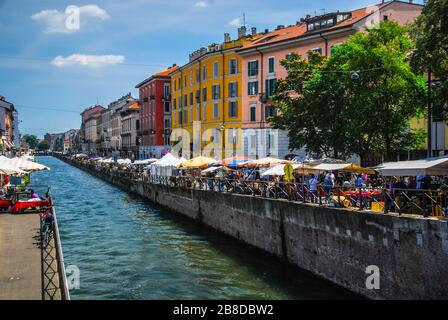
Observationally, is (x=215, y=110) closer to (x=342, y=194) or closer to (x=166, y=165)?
(x=166, y=165)

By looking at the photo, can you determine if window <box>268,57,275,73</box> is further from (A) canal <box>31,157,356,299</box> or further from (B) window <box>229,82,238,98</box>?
(A) canal <box>31,157,356,299</box>

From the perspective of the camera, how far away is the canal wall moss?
46.1 ft

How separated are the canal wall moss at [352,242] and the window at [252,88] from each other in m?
24.9

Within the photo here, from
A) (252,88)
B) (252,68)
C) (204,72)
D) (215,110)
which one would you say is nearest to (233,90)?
(215,110)

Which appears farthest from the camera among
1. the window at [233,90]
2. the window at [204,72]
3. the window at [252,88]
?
the window at [204,72]

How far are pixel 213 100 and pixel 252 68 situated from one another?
9.26m

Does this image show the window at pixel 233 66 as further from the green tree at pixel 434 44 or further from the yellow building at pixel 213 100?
the green tree at pixel 434 44

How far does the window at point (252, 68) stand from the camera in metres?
51.0

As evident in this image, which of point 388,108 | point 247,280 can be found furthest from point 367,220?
point 388,108

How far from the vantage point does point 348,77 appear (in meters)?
27.5

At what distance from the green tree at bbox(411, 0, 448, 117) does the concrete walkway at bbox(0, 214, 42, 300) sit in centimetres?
1664

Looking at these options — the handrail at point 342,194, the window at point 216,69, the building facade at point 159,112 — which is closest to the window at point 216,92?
the window at point 216,69

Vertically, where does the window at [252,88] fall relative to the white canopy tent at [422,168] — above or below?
above

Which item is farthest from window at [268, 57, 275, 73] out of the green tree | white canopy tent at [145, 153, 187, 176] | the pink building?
the green tree
